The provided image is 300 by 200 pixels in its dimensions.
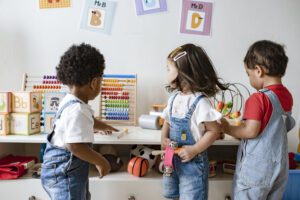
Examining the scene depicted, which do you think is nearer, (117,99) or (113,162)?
(113,162)

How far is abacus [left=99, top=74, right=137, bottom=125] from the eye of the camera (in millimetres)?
1799

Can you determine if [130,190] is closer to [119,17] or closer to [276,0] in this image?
[119,17]

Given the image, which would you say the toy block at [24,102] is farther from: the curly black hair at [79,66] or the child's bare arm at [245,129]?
the child's bare arm at [245,129]

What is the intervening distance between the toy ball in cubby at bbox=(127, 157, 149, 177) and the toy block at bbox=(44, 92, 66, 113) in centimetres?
49

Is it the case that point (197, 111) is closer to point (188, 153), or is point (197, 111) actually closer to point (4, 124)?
point (188, 153)

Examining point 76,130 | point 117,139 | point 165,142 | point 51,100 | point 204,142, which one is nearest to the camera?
point 76,130

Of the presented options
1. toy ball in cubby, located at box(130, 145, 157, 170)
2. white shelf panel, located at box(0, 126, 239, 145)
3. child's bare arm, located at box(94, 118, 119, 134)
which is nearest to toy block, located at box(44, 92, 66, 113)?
white shelf panel, located at box(0, 126, 239, 145)

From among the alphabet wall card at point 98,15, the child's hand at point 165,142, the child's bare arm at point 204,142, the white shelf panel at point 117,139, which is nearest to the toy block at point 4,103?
the white shelf panel at point 117,139

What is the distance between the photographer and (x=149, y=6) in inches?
72.2

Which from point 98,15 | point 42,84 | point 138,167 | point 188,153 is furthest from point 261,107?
point 42,84

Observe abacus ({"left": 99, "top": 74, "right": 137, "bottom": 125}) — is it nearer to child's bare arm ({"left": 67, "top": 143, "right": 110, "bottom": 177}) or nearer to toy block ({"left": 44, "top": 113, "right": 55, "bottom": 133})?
toy block ({"left": 44, "top": 113, "right": 55, "bottom": 133})

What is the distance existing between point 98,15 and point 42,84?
538mm

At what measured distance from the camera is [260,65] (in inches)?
50.6

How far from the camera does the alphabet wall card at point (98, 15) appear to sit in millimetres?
1827
